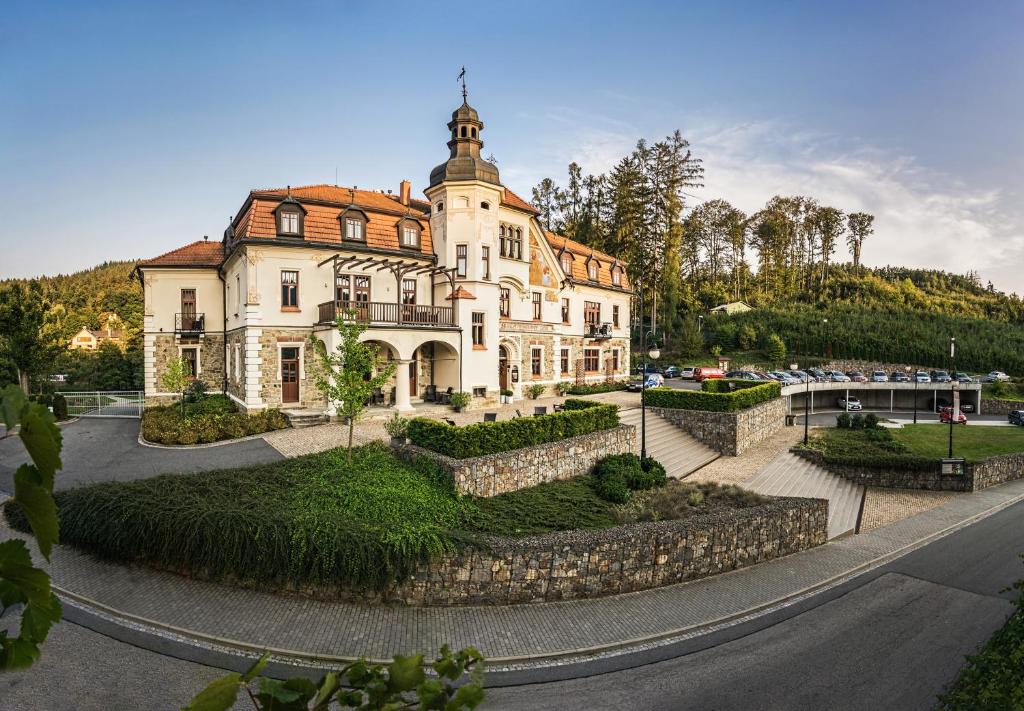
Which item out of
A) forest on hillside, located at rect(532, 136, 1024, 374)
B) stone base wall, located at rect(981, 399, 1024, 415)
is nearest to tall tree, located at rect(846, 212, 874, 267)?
forest on hillside, located at rect(532, 136, 1024, 374)

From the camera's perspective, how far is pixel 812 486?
64.6ft

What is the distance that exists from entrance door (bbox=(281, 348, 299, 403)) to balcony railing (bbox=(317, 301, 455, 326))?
195cm

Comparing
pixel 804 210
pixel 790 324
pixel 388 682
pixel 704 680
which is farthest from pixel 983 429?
pixel 804 210

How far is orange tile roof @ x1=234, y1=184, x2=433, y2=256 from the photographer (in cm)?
2248

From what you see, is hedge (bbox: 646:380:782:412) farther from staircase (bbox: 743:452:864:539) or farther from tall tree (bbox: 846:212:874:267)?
tall tree (bbox: 846:212:874:267)

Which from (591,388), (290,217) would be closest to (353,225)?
(290,217)

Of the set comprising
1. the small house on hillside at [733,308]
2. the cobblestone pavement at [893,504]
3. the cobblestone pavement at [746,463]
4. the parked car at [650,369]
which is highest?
the small house on hillside at [733,308]

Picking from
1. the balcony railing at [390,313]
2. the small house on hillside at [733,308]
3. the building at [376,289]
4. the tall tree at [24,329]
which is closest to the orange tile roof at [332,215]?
the building at [376,289]

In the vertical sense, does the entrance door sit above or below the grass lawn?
above

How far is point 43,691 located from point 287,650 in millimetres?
3051

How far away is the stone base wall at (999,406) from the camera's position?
3828cm

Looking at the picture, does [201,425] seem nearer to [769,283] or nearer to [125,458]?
[125,458]

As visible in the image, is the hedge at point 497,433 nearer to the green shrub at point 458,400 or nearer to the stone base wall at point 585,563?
the stone base wall at point 585,563

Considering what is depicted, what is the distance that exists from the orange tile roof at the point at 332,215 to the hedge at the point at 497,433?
1198 cm
